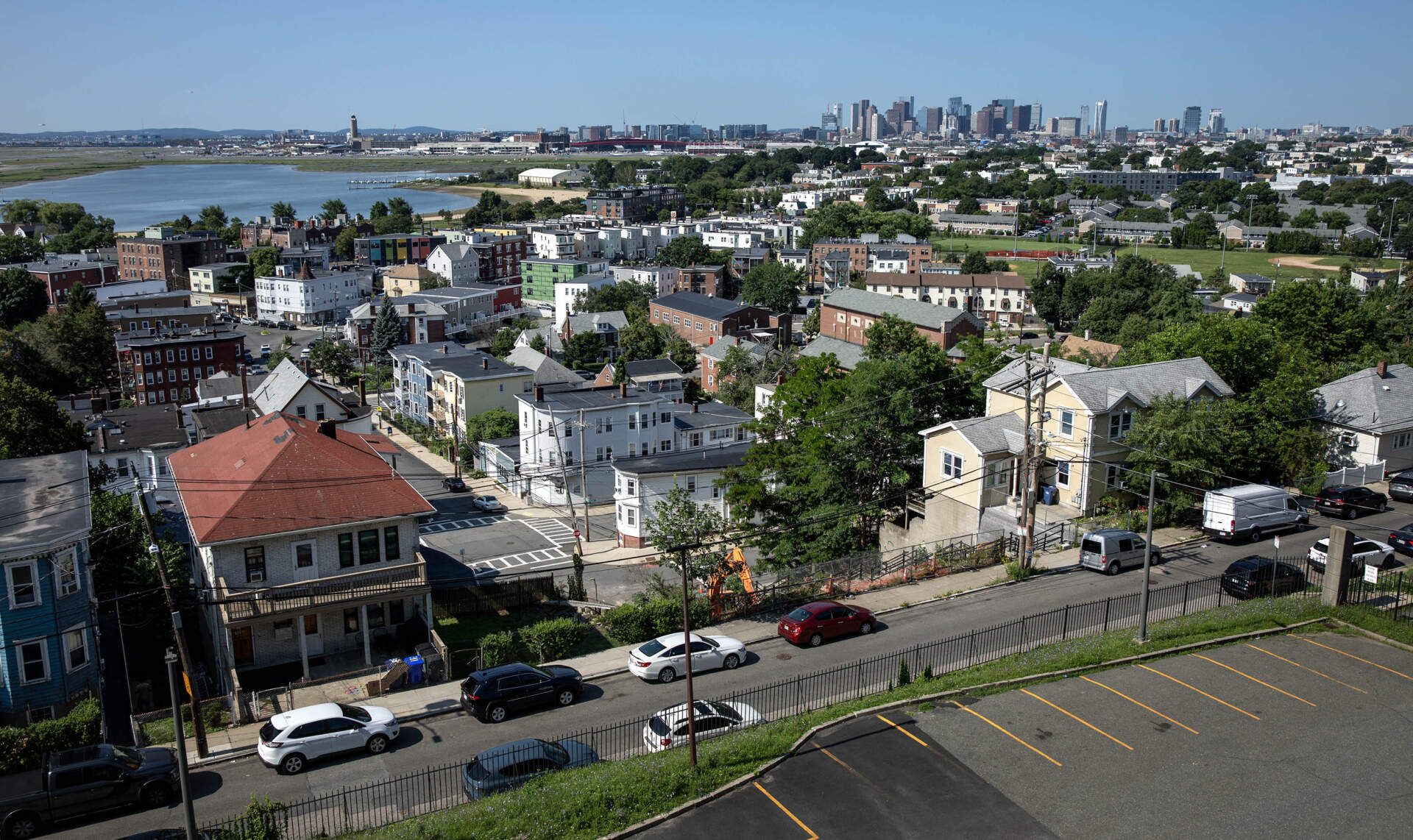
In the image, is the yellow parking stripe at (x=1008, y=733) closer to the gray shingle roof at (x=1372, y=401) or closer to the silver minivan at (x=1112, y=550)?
the silver minivan at (x=1112, y=550)

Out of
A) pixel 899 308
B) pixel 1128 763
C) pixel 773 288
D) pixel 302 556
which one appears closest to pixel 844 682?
pixel 1128 763

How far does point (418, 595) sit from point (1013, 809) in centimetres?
1946

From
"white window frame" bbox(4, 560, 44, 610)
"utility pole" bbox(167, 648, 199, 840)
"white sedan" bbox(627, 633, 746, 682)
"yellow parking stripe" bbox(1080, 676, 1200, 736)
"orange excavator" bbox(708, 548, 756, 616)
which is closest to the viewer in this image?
"utility pole" bbox(167, 648, 199, 840)

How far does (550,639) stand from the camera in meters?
28.1

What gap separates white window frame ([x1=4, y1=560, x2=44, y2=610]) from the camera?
984 inches

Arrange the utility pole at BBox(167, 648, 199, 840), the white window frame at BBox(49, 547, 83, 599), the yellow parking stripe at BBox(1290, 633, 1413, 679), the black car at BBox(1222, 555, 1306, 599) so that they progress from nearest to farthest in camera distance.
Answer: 1. the utility pole at BBox(167, 648, 199, 840)
2. the yellow parking stripe at BBox(1290, 633, 1413, 679)
3. the white window frame at BBox(49, 547, 83, 599)
4. the black car at BBox(1222, 555, 1306, 599)

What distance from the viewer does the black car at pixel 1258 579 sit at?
28.4m

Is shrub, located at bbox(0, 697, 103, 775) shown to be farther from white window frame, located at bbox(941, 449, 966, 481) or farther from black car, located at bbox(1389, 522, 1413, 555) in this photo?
black car, located at bbox(1389, 522, 1413, 555)

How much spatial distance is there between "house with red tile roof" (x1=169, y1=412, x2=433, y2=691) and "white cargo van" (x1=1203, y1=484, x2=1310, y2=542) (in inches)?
1061

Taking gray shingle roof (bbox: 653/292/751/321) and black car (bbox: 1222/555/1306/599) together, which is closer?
black car (bbox: 1222/555/1306/599)

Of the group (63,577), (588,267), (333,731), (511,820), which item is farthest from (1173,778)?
(588,267)

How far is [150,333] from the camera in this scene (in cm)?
8712

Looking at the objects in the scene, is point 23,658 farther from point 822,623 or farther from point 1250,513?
point 1250,513

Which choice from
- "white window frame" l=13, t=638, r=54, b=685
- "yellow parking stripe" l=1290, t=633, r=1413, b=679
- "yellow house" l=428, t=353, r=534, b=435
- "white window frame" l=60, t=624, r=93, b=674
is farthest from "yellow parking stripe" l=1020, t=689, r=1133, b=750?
"yellow house" l=428, t=353, r=534, b=435
